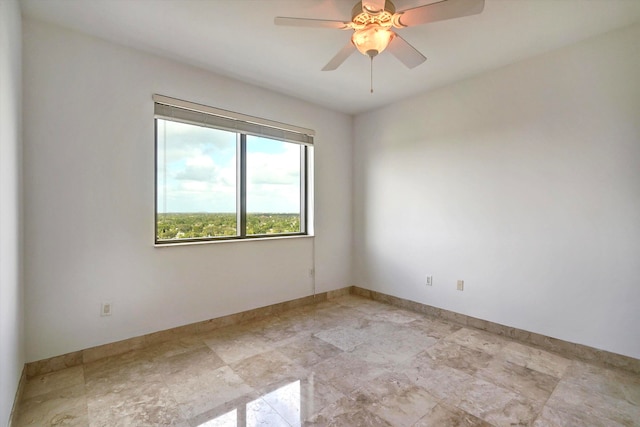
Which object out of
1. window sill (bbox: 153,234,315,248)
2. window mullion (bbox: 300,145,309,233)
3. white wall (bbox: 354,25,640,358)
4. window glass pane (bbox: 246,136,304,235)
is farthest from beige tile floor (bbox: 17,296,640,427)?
window mullion (bbox: 300,145,309,233)

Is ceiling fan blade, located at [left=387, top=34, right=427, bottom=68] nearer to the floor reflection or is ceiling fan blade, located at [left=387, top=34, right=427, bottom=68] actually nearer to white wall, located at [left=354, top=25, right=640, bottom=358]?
white wall, located at [left=354, top=25, right=640, bottom=358]

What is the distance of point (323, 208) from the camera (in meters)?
4.01

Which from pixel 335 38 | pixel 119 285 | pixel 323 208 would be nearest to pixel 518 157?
pixel 335 38

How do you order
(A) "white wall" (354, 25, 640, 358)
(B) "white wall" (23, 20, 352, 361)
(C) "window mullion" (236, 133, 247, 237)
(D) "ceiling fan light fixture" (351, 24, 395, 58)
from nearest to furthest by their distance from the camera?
(D) "ceiling fan light fixture" (351, 24, 395, 58), (B) "white wall" (23, 20, 352, 361), (A) "white wall" (354, 25, 640, 358), (C) "window mullion" (236, 133, 247, 237)

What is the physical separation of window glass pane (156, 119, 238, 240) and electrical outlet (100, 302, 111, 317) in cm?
66

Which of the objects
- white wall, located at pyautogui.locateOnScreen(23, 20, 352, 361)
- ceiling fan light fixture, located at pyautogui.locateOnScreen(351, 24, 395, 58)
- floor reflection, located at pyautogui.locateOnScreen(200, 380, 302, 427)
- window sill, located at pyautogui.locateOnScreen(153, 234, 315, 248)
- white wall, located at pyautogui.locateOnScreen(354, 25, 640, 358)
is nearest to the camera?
floor reflection, located at pyautogui.locateOnScreen(200, 380, 302, 427)

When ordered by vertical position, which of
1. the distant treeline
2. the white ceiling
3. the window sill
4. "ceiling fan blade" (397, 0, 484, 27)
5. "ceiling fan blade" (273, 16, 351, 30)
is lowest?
the window sill

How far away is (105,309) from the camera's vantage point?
240 cm

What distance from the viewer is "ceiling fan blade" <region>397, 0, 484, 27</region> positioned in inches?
60.3

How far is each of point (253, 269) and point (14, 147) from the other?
7.05 ft

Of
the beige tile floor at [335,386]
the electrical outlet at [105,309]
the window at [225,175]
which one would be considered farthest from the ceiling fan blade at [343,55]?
the electrical outlet at [105,309]

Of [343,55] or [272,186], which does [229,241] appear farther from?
[343,55]

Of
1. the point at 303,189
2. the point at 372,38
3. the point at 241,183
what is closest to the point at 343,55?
the point at 372,38

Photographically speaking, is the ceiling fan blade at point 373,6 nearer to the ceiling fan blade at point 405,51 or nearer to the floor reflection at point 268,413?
the ceiling fan blade at point 405,51
